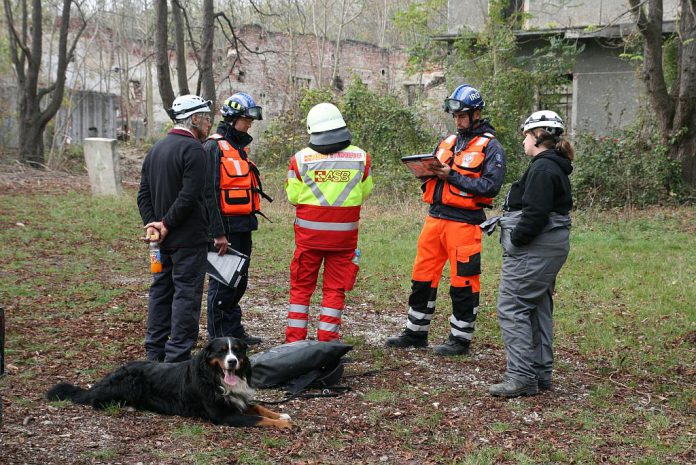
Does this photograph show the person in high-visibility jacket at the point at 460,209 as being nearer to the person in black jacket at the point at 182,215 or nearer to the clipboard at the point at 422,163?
the clipboard at the point at 422,163

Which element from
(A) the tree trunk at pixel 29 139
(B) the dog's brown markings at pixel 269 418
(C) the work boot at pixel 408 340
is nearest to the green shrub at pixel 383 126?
(A) the tree trunk at pixel 29 139

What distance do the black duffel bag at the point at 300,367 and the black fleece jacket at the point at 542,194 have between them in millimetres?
1631

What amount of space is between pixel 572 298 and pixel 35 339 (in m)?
6.11

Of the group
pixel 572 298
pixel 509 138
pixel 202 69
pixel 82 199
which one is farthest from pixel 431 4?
pixel 572 298

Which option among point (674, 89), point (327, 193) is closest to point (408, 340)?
point (327, 193)

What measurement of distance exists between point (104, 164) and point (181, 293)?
13877 mm

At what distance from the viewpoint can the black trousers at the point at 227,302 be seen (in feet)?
22.9

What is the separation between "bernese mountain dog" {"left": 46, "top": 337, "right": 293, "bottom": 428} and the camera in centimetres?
501

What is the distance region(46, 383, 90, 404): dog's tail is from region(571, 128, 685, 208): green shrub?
1308 centimetres

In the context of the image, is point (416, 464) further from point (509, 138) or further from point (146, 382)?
point (509, 138)

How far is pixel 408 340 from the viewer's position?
731 centimetres

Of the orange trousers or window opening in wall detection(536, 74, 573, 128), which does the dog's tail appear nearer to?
the orange trousers

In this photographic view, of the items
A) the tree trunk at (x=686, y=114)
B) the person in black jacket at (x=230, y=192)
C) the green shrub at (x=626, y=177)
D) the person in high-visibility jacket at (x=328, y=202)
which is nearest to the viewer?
the person in high-visibility jacket at (x=328, y=202)

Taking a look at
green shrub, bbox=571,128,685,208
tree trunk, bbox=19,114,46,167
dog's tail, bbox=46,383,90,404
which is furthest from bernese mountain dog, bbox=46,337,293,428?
tree trunk, bbox=19,114,46,167
